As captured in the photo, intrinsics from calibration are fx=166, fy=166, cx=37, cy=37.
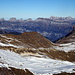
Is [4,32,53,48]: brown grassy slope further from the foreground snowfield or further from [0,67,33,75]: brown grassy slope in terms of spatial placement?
[0,67,33,75]: brown grassy slope

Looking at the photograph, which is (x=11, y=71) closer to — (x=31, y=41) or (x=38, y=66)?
(x=38, y=66)

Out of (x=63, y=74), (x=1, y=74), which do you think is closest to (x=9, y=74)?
(x=1, y=74)

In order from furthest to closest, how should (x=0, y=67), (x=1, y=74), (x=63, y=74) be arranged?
1. (x=63, y=74)
2. (x=0, y=67)
3. (x=1, y=74)

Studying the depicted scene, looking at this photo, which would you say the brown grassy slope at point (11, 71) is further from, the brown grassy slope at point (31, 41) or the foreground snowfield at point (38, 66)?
the brown grassy slope at point (31, 41)

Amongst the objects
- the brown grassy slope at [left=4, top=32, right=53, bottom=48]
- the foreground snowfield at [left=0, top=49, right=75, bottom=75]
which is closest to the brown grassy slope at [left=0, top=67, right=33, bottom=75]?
the foreground snowfield at [left=0, top=49, right=75, bottom=75]

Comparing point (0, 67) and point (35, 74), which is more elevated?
point (0, 67)

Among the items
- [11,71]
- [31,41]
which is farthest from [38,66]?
[31,41]

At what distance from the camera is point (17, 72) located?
18016mm

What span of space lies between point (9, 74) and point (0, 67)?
4.52 feet

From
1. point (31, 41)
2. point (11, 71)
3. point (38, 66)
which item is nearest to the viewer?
point (11, 71)

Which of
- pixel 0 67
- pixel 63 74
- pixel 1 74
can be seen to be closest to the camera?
pixel 1 74

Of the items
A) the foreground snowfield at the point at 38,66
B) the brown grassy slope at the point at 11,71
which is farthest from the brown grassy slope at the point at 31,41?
the brown grassy slope at the point at 11,71

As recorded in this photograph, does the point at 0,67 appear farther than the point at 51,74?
No

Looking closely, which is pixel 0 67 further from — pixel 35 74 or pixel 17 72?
pixel 35 74
